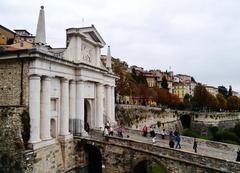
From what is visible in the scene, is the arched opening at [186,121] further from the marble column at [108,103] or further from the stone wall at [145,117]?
the marble column at [108,103]

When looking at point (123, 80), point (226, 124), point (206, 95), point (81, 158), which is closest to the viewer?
point (81, 158)

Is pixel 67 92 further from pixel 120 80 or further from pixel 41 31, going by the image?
pixel 120 80

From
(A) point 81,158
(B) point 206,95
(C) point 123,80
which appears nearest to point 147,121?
(C) point 123,80

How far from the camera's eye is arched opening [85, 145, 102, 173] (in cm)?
2465

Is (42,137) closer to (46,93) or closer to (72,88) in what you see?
(46,93)

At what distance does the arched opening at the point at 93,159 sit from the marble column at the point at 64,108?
269 cm

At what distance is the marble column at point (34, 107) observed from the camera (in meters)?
18.5

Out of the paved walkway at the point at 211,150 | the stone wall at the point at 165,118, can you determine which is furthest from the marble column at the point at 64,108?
the stone wall at the point at 165,118

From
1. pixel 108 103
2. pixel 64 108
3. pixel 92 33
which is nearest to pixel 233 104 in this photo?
pixel 108 103

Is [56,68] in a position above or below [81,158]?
above

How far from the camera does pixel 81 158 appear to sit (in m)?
23.8

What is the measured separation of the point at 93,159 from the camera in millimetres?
25812

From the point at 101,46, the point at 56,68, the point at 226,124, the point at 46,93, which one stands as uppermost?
the point at 101,46

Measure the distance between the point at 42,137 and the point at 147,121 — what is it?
32.7 meters
